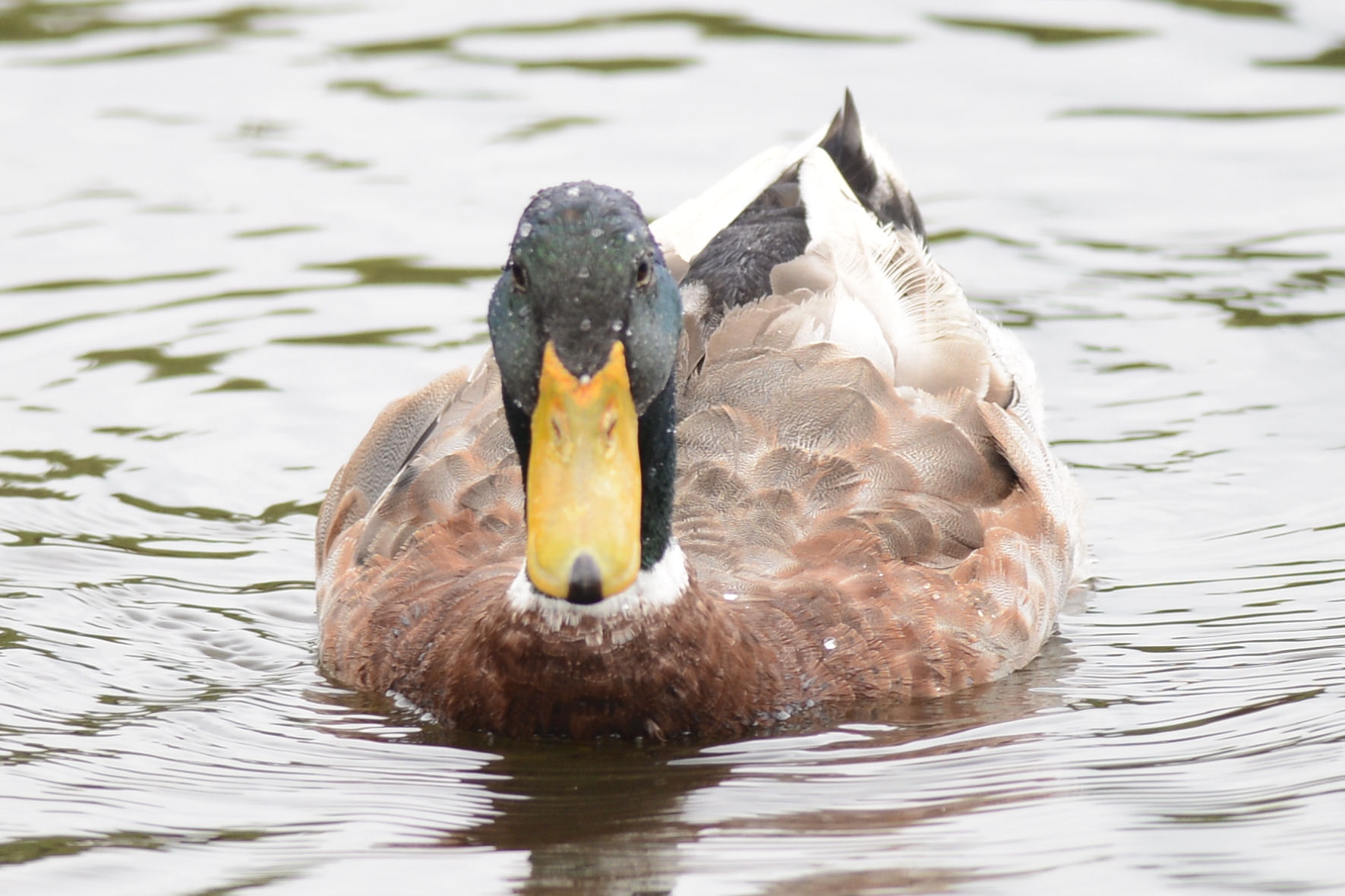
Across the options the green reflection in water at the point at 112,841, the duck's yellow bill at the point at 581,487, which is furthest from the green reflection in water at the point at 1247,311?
the green reflection in water at the point at 112,841

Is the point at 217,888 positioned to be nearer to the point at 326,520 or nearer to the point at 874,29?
the point at 326,520

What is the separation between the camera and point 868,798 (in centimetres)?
685

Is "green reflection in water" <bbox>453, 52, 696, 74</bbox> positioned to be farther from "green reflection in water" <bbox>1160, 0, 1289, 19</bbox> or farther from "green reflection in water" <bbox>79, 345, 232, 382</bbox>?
"green reflection in water" <bbox>79, 345, 232, 382</bbox>

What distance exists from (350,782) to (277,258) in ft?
17.6

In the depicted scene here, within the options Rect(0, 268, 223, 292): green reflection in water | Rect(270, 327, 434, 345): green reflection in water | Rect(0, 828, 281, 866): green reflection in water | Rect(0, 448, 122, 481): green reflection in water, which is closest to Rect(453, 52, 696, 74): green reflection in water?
Rect(0, 268, 223, 292): green reflection in water

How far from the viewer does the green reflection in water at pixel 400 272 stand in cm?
1185

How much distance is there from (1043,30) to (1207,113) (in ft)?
4.92

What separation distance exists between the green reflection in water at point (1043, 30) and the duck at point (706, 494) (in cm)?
513

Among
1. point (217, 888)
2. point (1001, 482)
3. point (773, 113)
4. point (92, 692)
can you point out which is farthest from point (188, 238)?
point (217, 888)

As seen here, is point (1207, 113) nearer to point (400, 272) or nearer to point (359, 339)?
point (400, 272)

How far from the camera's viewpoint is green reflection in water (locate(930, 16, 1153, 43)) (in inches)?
565

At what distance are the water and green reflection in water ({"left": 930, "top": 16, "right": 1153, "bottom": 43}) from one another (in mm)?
29

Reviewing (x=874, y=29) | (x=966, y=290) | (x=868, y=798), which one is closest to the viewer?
(x=868, y=798)

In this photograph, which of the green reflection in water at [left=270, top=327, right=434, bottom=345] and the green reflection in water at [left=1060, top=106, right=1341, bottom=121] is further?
the green reflection in water at [left=1060, top=106, right=1341, bottom=121]
